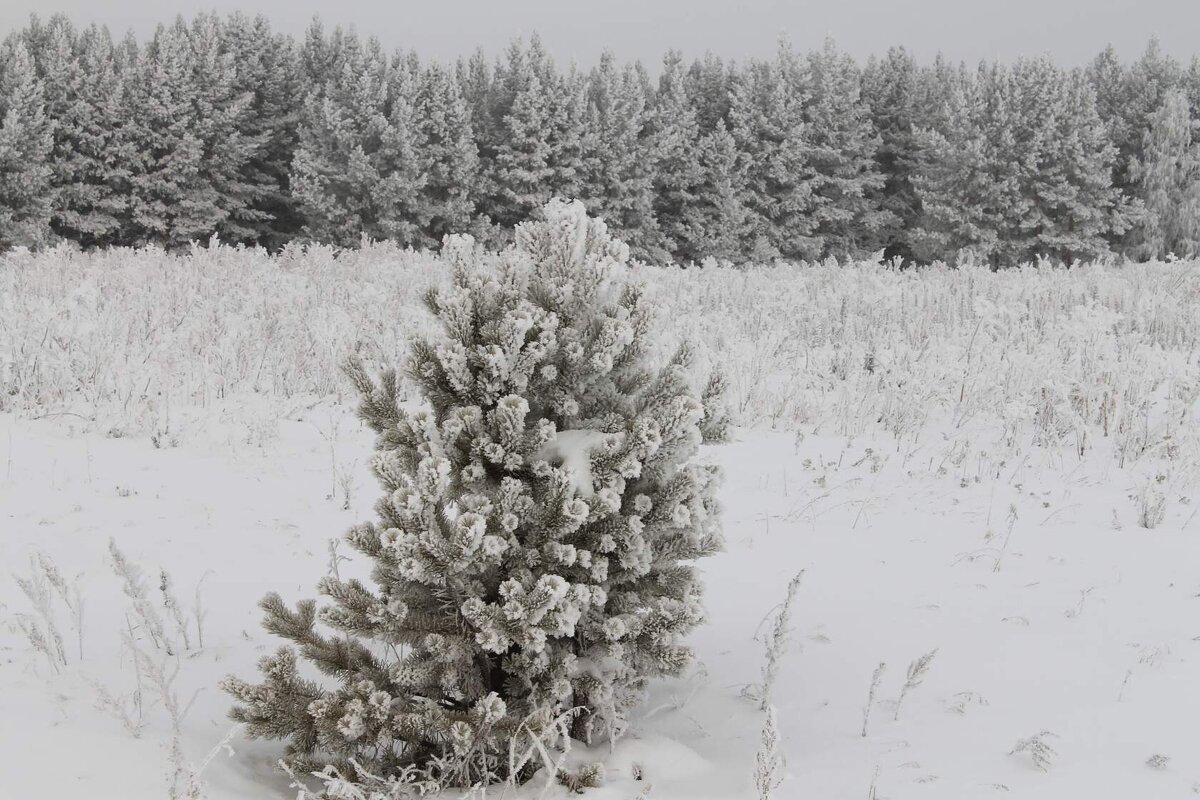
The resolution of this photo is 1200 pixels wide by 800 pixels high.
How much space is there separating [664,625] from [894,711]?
0.83 meters

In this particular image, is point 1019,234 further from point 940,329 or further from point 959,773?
point 959,773

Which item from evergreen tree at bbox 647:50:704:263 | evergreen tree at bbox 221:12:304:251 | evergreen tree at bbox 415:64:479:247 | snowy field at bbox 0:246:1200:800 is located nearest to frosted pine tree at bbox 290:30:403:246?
evergreen tree at bbox 415:64:479:247

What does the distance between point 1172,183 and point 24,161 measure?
45342mm

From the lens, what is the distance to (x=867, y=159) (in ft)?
132

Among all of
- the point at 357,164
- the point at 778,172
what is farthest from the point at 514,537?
the point at 778,172

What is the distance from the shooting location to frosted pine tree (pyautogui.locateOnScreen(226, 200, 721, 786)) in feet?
8.64

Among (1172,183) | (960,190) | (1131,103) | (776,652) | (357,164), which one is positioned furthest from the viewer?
(1131,103)

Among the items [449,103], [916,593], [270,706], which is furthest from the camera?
[449,103]

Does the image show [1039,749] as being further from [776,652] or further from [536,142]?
[536,142]

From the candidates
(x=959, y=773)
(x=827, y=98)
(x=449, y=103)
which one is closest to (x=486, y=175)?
(x=449, y=103)

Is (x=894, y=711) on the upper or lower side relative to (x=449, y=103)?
lower

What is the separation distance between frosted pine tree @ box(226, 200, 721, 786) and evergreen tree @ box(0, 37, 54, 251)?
33430 mm

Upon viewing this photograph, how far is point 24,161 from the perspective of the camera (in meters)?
31.6

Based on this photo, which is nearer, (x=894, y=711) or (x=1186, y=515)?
(x=894, y=711)
